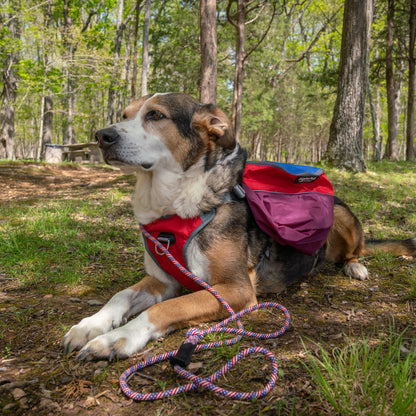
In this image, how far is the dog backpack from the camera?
9.50 feet

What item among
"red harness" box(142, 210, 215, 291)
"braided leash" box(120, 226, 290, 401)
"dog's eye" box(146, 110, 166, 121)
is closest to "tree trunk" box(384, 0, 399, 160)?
"dog's eye" box(146, 110, 166, 121)

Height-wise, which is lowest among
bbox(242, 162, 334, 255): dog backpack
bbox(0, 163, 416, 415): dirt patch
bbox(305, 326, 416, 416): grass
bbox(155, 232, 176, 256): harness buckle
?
bbox(0, 163, 416, 415): dirt patch

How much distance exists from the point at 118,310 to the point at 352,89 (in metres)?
8.83

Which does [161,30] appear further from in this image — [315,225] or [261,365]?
[261,365]

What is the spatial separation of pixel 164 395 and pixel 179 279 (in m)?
1.16

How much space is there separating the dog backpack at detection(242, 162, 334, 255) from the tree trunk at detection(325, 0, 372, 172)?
625 centimetres

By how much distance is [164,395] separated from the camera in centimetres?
166

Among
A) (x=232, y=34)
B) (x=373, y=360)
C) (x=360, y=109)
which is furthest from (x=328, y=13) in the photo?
(x=373, y=360)

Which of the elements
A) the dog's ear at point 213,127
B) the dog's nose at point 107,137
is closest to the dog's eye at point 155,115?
the dog's ear at point 213,127

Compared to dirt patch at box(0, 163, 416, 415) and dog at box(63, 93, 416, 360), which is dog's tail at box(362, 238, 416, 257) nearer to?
dirt patch at box(0, 163, 416, 415)

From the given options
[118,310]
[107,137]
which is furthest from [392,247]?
[107,137]

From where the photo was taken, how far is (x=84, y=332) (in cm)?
218

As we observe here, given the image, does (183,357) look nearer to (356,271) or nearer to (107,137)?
(107,137)

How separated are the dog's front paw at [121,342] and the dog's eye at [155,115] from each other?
1619mm
